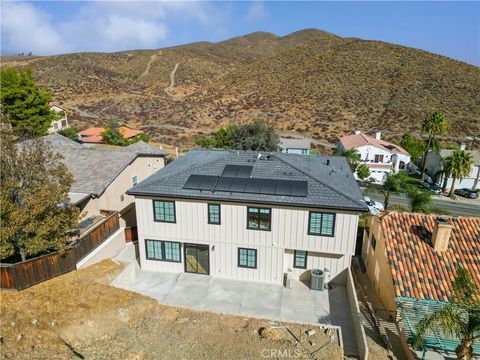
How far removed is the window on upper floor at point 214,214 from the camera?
18.6 meters

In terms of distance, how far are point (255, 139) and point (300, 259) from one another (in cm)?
2384

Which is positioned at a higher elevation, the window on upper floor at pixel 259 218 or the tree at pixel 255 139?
the tree at pixel 255 139

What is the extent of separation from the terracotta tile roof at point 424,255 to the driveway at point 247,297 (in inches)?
143

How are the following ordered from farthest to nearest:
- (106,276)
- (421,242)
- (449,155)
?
1. (449,155)
2. (106,276)
3. (421,242)

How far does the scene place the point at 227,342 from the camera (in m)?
14.1

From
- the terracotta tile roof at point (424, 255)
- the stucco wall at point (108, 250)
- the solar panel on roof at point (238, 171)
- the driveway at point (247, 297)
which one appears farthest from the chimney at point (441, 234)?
the stucco wall at point (108, 250)

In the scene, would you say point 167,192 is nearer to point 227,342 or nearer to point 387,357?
point 227,342

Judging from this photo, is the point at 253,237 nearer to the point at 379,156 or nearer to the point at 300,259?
the point at 300,259

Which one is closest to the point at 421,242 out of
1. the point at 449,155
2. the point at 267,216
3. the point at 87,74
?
the point at 267,216

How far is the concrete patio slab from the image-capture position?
16.6m

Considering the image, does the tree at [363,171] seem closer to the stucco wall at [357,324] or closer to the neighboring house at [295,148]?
the neighboring house at [295,148]

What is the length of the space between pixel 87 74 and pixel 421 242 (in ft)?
370

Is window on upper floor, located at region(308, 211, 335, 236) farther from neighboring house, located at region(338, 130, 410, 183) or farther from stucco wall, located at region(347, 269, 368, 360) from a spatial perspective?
neighboring house, located at region(338, 130, 410, 183)

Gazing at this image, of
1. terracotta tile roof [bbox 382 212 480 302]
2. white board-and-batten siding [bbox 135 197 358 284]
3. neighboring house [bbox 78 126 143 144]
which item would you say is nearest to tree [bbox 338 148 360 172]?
terracotta tile roof [bbox 382 212 480 302]
